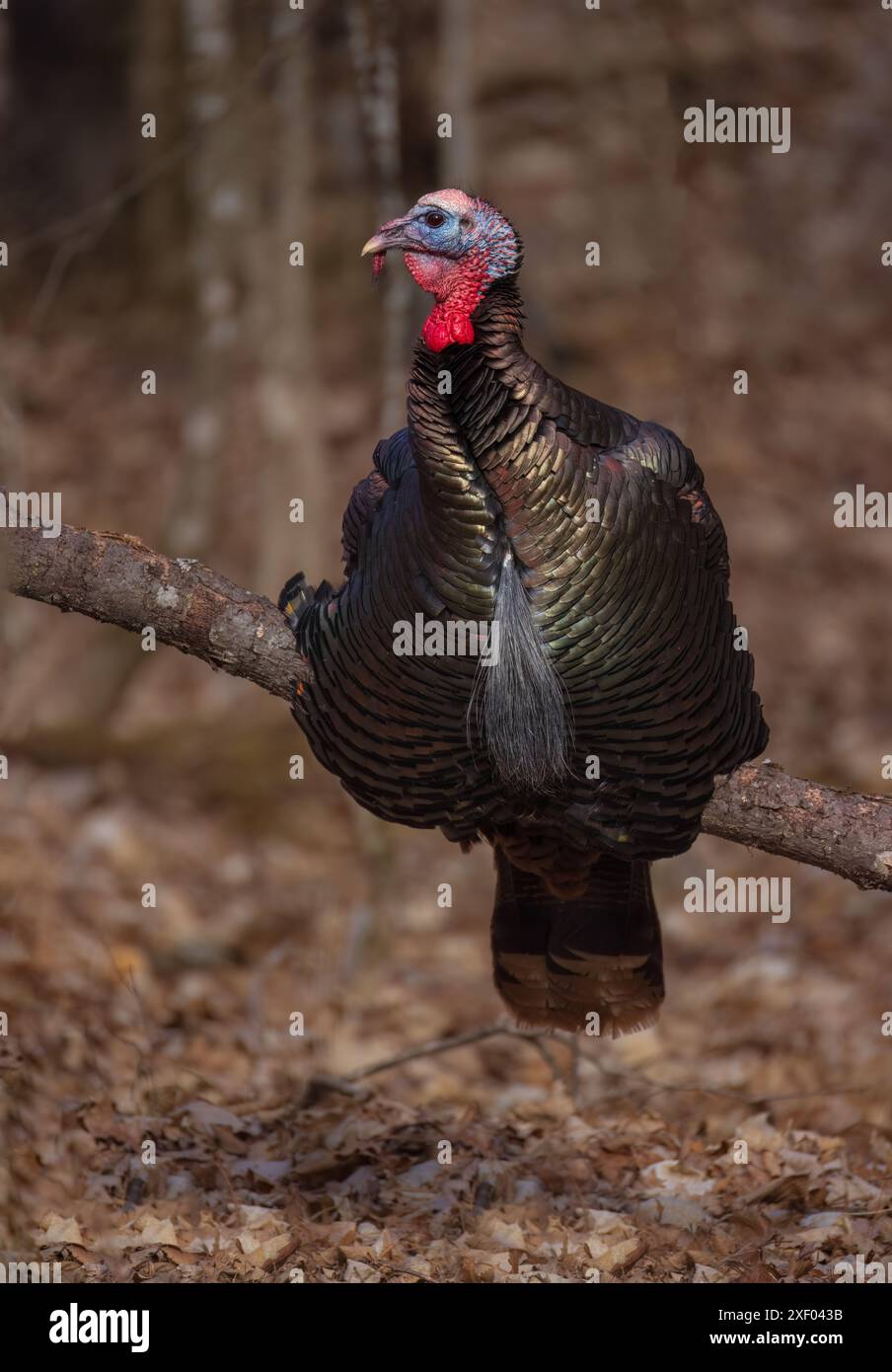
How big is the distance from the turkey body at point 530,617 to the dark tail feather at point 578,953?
303mm

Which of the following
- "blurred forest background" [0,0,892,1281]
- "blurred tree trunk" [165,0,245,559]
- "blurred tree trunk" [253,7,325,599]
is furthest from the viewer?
"blurred tree trunk" [253,7,325,599]

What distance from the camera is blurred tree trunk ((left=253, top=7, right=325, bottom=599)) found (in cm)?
807

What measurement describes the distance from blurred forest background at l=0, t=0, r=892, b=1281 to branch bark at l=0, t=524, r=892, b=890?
0.95 m

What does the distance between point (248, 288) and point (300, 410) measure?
3.39 feet

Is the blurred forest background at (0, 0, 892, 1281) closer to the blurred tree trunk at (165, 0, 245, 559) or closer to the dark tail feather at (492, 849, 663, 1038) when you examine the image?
the blurred tree trunk at (165, 0, 245, 559)

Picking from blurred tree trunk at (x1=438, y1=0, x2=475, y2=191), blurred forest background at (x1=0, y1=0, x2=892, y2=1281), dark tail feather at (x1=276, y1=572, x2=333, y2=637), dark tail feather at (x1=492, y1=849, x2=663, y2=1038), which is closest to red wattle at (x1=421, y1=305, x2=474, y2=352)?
dark tail feather at (x1=276, y1=572, x2=333, y2=637)

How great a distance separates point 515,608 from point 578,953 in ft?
4.32

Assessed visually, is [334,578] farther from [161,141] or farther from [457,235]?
[457,235]

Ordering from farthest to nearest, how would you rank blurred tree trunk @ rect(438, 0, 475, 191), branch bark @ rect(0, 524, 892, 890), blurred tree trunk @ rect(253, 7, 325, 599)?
blurred tree trunk @ rect(253, 7, 325, 599), blurred tree trunk @ rect(438, 0, 475, 191), branch bark @ rect(0, 524, 892, 890)

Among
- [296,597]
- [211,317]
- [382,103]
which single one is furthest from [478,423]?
[211,317]

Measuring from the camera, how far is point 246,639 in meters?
3.79

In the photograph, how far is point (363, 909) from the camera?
7031 millimetres

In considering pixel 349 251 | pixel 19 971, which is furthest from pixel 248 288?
pixel 19 971
